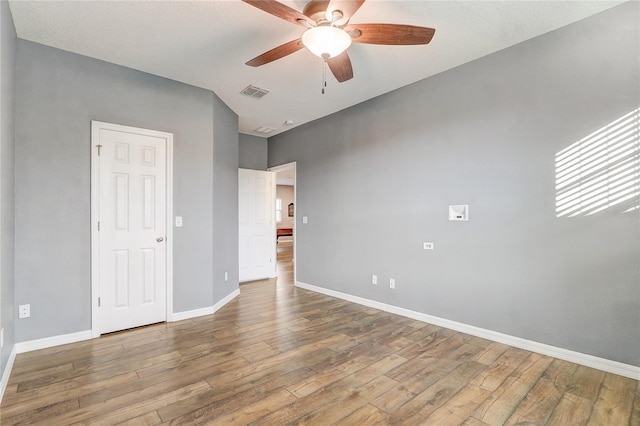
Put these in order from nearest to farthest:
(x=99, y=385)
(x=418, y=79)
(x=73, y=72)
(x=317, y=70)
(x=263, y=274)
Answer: (x=99, y=385), (x=73, y=72), (x=317, y=70), (x=418, y=79), (x=263, y=274)

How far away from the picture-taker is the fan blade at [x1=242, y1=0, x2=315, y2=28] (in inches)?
72.4

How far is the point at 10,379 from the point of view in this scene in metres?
2.31

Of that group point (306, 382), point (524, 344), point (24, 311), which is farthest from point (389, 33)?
point (24, 311)

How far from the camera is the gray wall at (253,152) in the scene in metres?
5.75

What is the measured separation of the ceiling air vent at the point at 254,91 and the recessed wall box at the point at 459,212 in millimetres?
2674

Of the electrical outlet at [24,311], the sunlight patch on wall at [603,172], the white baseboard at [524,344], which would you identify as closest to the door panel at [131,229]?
the electrical outlet at [24,311]

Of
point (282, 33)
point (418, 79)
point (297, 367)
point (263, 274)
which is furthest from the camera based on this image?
point (263, 274)

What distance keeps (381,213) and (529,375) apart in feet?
7.39

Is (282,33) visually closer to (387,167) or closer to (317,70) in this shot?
(317,70)

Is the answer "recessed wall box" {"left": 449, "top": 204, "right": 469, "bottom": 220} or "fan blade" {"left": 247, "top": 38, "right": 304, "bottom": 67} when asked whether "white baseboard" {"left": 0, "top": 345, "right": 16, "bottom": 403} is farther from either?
"recessed wall box" {"left": 449, "top": 204, "right": 469, "bottom": 220}

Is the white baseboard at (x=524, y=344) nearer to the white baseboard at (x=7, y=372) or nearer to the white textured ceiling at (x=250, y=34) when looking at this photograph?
the white textured ceiling at (x=250, y=34)

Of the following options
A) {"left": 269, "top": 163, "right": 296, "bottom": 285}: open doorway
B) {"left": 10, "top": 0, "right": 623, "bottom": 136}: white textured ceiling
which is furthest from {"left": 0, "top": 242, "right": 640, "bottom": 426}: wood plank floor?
{"left": 269, "top": 163, "right": 296, "bottom": 285}: open doorway

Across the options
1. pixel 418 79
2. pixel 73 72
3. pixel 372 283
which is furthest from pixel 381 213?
pixel 73 72

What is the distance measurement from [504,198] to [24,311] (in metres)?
4.58
